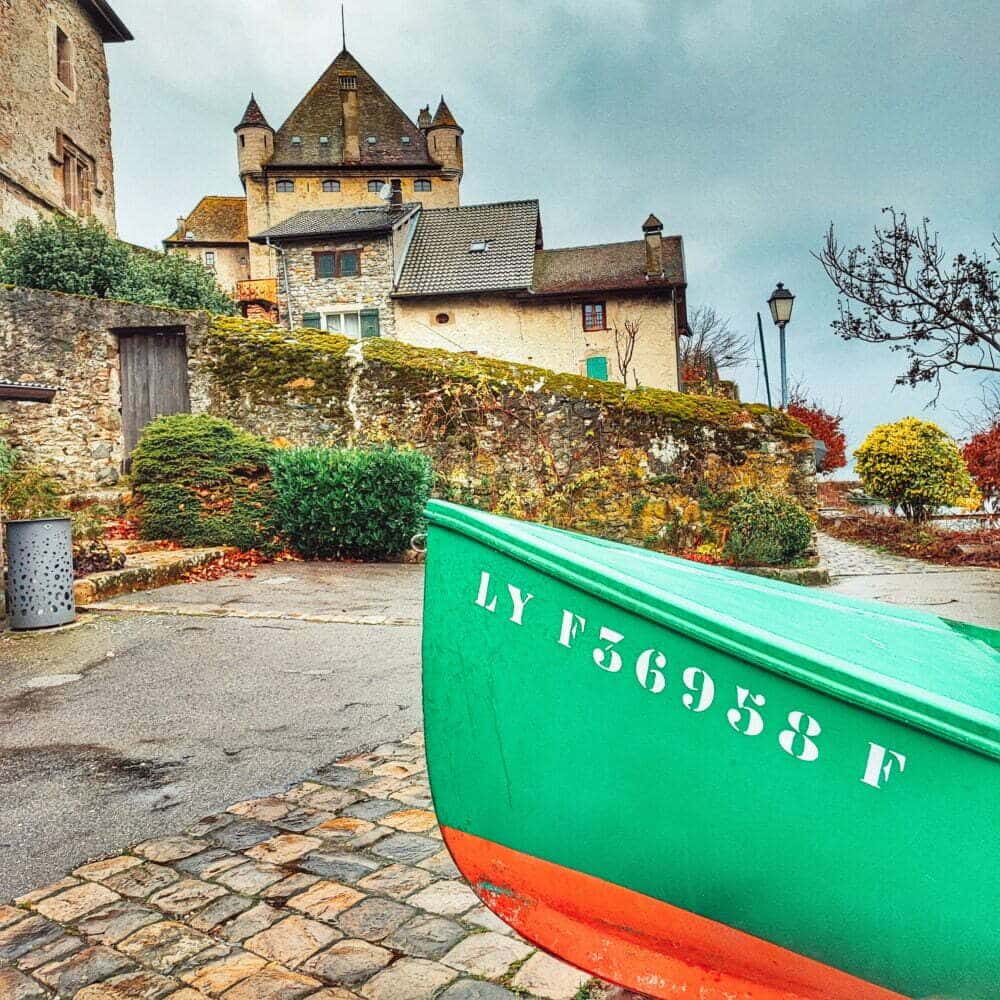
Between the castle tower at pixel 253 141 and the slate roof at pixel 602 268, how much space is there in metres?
18.9

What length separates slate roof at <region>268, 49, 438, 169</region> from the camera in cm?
4312

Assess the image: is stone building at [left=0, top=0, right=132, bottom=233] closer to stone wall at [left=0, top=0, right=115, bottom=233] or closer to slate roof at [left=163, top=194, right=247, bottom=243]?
stone wall at [left=0, top=0, right=115, bottom=233]

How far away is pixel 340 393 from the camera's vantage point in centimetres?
1353

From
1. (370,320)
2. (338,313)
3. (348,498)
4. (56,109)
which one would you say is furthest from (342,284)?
(348,498)

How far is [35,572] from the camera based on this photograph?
7.35m

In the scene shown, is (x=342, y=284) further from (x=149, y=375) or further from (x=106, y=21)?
(x=149, y=375)

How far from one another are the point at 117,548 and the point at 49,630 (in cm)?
305

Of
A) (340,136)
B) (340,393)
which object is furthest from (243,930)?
(340,136)

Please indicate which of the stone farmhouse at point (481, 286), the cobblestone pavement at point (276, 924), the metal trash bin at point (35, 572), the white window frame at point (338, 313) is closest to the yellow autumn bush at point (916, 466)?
the stone farmhouse at point (481, 286)

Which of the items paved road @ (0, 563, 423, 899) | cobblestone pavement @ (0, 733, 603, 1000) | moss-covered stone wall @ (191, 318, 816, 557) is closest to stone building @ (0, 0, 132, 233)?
moss-covered stone wall @ (191, 318, 816, 557)

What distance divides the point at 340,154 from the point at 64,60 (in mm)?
21042

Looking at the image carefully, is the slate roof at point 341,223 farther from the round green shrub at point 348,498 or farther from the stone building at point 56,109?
the round green shrub at point 348,498

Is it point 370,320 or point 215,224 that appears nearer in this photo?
point 370,320

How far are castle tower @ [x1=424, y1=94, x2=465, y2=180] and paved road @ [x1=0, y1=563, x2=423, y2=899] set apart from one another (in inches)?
1566
